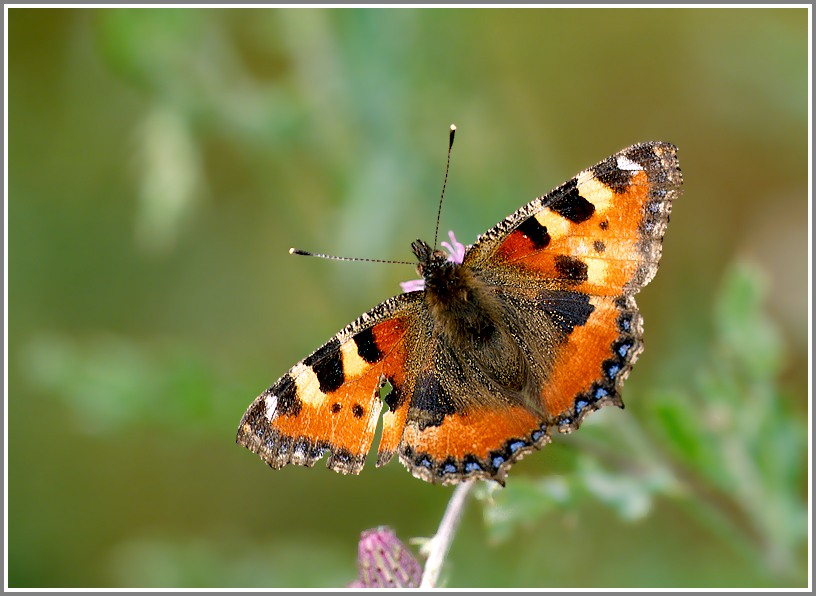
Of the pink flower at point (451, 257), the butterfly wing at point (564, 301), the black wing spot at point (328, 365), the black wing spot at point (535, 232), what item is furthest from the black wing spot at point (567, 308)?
the black wing spot at point (328, 365)

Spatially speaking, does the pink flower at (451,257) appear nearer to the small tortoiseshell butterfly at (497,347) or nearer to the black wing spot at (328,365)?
the small tortoiseshell butterfly at (497,347)

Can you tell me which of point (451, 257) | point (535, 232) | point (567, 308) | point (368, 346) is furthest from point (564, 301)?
point (368, 346)

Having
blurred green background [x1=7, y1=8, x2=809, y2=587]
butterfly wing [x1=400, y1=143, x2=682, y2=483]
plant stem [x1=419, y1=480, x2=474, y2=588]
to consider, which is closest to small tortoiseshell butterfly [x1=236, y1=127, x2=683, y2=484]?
butterfly wing [x1=400, y1=143, x2=682, y2=483]

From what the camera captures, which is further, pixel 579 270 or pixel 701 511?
pixel 701 511

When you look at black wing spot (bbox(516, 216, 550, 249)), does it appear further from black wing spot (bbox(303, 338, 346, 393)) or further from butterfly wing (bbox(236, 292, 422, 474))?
black wing spot (bbox(303, 338, 346, 393))

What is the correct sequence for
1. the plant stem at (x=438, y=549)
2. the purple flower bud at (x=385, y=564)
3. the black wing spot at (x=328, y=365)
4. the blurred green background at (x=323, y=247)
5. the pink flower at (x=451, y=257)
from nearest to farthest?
the plant stem at (x=438, y=549), the purple flower bud at (x=385, y=564), the black wing spot at (x=328, y=365), the pink flower at (x=451, y=257), the blurred green background at (x=323, y=247)

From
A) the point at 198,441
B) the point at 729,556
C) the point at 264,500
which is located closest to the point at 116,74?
the point at 198,441

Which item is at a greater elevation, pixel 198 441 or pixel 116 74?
pixel 116 74

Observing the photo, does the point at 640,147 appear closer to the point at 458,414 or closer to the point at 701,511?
the point at 458,414
